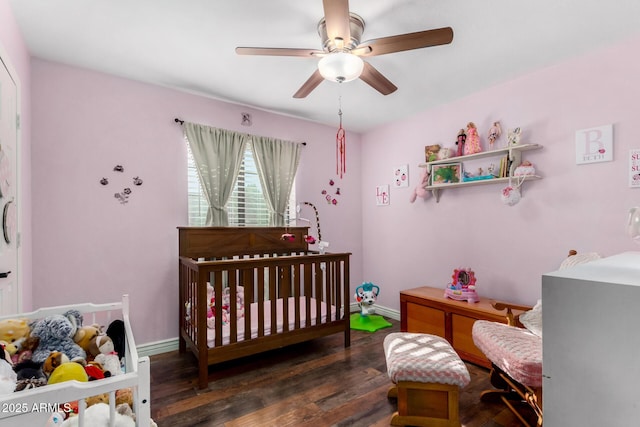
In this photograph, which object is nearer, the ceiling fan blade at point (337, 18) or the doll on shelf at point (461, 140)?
the ceiling fan blade at point (337, 18)

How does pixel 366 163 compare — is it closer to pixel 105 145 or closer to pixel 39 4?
pixel 105 145

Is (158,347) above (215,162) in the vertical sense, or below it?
below

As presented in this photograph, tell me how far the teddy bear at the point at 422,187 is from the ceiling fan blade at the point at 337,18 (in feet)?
6.47

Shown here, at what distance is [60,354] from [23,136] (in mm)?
1611

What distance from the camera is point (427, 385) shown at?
165cm

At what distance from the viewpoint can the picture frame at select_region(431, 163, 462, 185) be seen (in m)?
2.97

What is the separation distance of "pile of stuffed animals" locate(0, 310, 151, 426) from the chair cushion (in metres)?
1.68

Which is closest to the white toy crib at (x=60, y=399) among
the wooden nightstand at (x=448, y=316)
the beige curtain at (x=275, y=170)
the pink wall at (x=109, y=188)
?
the pink wall at (x=109, y=188)

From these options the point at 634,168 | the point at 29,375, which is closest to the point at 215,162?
the point at 29,375

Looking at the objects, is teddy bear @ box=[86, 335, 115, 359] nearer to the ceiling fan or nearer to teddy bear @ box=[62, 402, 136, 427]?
teddy bear @ box=[62, 402, 136, 427]

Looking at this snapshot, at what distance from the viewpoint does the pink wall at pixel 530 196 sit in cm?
209

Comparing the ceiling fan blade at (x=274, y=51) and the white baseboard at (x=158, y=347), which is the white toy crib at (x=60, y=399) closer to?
the ceiling fan blade at (x=274, y=51)

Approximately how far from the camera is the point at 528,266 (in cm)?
252

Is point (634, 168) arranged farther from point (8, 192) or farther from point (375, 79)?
point (8, 192)
